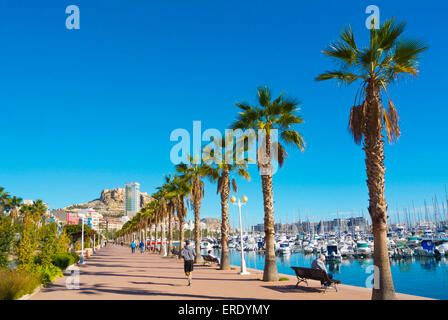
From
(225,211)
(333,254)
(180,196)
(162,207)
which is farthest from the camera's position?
(333,254)

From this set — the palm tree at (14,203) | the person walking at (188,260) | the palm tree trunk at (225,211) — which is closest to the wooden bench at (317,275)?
the person walking at (188,260)

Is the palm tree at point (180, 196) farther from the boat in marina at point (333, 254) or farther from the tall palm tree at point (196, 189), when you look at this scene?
the boat in marina at point (333, 254)

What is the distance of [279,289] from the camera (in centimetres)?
1352

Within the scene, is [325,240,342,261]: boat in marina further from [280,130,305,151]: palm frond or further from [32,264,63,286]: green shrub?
[32,264,63,286]: green shrub

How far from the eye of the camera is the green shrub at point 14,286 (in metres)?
10.5

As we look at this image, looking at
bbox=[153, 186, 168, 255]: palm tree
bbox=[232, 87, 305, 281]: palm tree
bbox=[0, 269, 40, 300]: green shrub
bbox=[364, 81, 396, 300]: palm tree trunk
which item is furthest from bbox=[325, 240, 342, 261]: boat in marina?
bbox=[0, 269, 40, 300]: green shrub

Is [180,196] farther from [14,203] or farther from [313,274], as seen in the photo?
[14,203]

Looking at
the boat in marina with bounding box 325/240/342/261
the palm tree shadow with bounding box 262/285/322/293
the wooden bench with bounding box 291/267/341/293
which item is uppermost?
the wooden bench with bounding box 291/267/341/293

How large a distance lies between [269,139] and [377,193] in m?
7.34

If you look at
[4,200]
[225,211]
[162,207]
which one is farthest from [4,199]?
[225,211]

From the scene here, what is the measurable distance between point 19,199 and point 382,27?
62054 mm

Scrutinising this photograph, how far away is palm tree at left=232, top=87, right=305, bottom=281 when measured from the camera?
53.0 ft

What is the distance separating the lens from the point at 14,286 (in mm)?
10750

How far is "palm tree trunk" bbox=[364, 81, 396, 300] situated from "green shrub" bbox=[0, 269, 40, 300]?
33.0 feet
